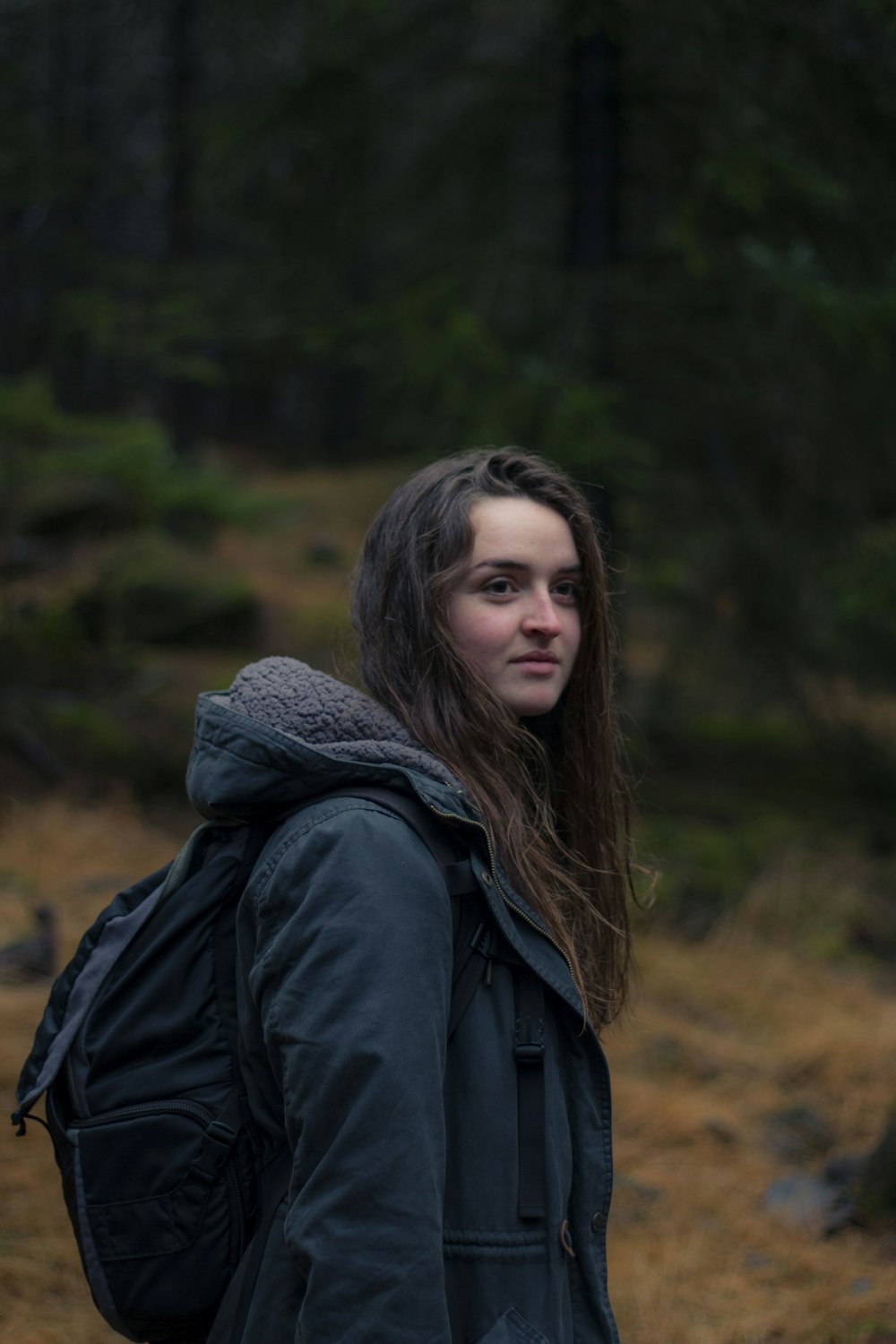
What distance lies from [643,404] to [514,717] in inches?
237

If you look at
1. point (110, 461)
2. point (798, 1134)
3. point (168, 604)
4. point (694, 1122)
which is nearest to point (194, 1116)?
point (694, 1122)

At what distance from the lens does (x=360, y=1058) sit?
1580mm

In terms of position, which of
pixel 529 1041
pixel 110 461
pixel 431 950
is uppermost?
pixel 110 461

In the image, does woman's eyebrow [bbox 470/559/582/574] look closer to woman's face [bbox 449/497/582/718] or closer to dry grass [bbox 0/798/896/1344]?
woman's face [bbox 449/497/582/718]

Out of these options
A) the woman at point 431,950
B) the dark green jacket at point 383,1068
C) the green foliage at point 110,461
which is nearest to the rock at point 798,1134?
the woman at point 431,950

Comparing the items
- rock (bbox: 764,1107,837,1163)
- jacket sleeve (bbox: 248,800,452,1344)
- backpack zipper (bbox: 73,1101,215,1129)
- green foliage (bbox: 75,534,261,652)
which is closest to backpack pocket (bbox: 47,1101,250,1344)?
backpack zipper (bbox: 73,1101,215,1129)

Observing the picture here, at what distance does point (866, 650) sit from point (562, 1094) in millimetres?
6721

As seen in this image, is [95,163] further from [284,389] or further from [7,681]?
[284,389]

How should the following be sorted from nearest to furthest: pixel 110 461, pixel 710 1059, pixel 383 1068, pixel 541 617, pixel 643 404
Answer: pixel 383 1068 < pixel 541 617 < pixel 710 1059 < pixel 110 461 < pixel 643 404

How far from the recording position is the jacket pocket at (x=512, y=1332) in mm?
1666

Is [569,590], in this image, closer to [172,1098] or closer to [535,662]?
[535,662]

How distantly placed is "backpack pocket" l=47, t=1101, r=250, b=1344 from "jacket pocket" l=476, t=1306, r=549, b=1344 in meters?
0.40

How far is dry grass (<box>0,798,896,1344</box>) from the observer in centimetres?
359

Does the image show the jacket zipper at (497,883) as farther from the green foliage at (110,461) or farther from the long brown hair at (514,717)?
the green foliage at (110,461)
